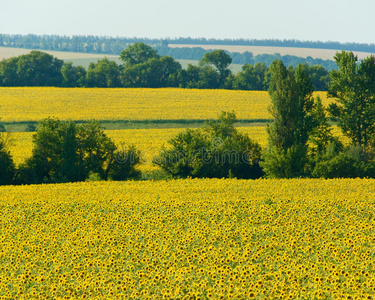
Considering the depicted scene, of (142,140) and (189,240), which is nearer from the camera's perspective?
(189,240)

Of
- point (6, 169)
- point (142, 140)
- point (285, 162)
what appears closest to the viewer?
point (285, 162)

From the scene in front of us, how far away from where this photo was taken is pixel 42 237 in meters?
21.2

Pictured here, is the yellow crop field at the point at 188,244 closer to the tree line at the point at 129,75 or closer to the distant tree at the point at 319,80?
the distant tree at the point at 319,80

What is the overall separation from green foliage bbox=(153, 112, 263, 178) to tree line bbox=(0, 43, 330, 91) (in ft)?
202

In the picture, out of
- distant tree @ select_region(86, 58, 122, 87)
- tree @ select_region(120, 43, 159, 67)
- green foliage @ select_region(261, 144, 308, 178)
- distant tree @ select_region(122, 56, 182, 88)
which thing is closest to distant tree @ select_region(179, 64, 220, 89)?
distant tree @ select_region(122, 56, 182, 88)

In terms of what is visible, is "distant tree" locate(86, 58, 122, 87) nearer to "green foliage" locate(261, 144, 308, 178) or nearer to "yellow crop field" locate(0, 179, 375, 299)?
"green foliage" locate(261, 144, 308, 178)

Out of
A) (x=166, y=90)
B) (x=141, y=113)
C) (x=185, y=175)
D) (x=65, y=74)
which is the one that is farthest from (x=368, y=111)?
(x=65, y=74)

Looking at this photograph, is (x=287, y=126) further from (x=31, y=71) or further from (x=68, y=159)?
(x=31, y=71)

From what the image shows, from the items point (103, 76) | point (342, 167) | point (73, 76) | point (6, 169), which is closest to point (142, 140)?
point (6, 169)

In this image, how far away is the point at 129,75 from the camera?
106 metres

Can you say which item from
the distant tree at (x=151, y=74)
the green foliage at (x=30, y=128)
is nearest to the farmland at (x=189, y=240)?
the green foliage at (x=30, y=128)

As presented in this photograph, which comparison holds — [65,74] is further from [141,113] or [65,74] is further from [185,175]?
[185,175]

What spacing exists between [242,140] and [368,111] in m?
13.0

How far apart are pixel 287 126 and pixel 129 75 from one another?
68252mm
